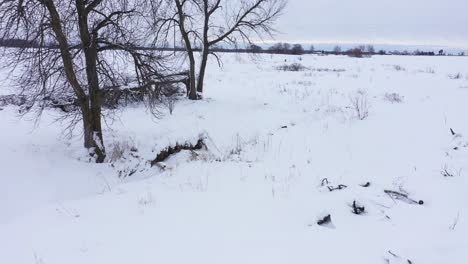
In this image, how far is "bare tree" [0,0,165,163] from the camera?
7.91m

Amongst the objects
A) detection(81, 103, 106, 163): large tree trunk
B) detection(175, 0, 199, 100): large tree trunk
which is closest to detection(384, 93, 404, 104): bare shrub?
detection(175, 0, 199, 100): large tree trunk

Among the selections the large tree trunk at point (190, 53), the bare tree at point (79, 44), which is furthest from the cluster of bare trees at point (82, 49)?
the large tree trunk at point (190, 53)

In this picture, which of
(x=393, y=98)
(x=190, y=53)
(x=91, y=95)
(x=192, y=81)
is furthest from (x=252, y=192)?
(x=190, y=53)

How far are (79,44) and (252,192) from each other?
5705 mm

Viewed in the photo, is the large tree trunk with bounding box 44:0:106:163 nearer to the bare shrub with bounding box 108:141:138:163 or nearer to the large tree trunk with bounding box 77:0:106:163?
the large tree trunk with bounding box 77:0:106:163

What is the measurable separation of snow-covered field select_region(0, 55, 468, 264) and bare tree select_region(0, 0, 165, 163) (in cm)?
152

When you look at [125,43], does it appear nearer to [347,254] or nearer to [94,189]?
[94,189]

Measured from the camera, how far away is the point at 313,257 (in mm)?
3896

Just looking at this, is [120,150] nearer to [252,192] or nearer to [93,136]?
[93,136]

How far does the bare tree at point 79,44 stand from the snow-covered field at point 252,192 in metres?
1.52

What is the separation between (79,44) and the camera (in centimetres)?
866

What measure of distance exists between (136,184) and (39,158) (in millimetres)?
3760

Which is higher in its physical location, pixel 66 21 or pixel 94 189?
pixel 66 21

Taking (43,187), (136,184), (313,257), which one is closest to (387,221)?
(313,257)
